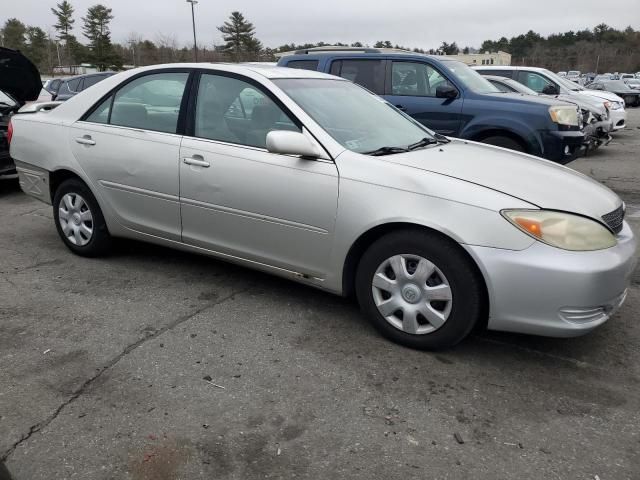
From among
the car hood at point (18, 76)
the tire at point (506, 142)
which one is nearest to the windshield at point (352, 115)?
the tire at point (506, 142)

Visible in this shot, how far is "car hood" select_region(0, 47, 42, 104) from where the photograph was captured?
7.91m

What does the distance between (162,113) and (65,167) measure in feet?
3.44

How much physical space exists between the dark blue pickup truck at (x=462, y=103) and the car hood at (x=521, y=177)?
3.13m

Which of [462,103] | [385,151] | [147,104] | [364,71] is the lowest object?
[385,151]

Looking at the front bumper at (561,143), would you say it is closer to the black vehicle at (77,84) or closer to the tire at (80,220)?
the tire at (80,220)

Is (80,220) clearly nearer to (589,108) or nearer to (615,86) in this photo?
(589,108)

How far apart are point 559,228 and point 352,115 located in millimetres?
1605

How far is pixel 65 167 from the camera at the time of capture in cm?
443

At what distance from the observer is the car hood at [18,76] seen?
7906 mm

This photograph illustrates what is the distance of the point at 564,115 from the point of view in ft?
22.0

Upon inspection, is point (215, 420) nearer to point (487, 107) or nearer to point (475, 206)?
point (475, 206)

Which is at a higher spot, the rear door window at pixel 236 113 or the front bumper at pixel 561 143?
the rear door window at pixel 236 113

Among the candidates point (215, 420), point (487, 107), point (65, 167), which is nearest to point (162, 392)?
point (215, 420)

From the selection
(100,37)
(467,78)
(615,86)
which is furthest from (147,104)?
(100,37)
